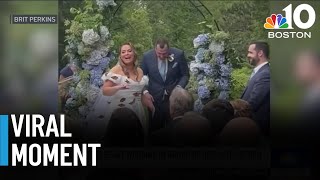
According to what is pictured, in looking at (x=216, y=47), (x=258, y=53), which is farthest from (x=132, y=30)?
(x=258, y=53)

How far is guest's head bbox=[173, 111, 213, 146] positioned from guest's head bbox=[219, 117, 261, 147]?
0.14 metres

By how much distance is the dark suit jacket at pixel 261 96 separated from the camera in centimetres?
448

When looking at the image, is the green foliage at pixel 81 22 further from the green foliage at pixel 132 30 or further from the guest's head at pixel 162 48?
the guest's head at pixel 162 48

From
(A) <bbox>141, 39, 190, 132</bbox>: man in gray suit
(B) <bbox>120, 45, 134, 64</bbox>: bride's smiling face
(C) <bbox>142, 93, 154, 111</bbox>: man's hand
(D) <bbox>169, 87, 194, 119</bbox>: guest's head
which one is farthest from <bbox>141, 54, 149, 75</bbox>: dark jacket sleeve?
(D) <bbox>169, 87, 194, 119</bbox>: guest's head

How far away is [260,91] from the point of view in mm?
4492

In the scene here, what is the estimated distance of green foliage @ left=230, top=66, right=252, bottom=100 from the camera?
4484 millimetres

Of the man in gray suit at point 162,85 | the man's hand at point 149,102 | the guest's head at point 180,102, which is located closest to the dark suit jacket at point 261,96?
the guest's head at point 180,102

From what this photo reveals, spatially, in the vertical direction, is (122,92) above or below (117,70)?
below

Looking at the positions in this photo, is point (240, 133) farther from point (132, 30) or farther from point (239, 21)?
point (132, 30)

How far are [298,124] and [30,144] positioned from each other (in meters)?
2.50

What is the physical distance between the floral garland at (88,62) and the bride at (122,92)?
72 millimetres

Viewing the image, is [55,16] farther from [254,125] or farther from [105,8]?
[254,125]

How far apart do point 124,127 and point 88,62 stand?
0.69 metres

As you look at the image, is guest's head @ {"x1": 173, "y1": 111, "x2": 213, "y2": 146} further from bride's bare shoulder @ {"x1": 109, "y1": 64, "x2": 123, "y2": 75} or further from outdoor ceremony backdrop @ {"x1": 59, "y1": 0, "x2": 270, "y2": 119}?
bride's bare shoulder @ {"x1": 109, "y1": 64, "x2": 123, "y2": 75}
